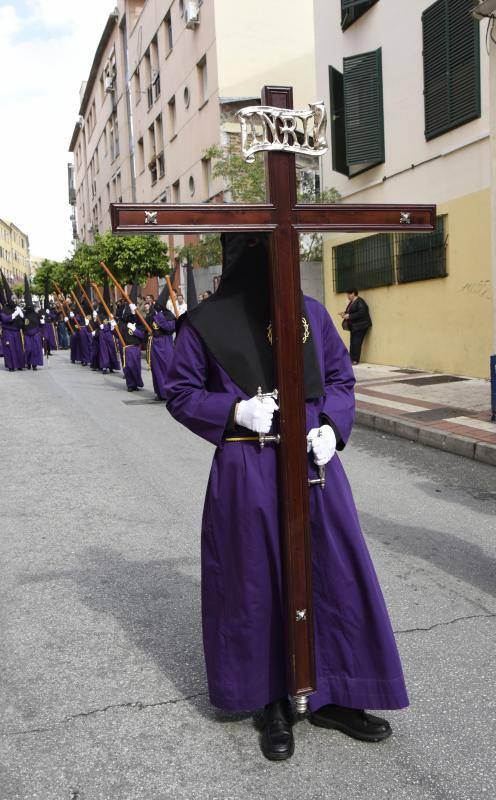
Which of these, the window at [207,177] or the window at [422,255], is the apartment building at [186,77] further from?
the window at [422,255]

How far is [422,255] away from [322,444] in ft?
39.5

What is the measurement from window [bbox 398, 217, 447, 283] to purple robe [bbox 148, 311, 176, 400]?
439 centimetres

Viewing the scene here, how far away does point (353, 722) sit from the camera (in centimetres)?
284

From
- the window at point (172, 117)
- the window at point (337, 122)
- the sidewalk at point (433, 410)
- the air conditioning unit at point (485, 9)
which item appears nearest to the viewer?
the sidewalk at point (433, 410)

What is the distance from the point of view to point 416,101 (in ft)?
46.2

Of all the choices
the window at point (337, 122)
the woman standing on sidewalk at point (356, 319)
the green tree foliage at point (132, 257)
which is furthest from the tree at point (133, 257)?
the woman standing on sidewalk at point (356, 319)

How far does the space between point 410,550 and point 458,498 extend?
4.97 ft

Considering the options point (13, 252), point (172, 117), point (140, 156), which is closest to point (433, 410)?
point (172, 117)

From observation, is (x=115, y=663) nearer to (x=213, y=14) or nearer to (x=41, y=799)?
(x=41, y=799)

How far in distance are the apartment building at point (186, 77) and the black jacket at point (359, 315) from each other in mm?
9260

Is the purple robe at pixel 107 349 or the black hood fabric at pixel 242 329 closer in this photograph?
the black hood fabric at pixel 242 329

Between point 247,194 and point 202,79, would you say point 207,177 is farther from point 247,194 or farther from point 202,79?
point 247,194

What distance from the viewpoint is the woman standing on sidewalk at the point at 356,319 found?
52.7 feet

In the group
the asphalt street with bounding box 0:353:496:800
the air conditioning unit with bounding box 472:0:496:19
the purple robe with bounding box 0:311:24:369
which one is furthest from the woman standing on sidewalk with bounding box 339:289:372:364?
the purple robe with bounding box 0:311:24:369
